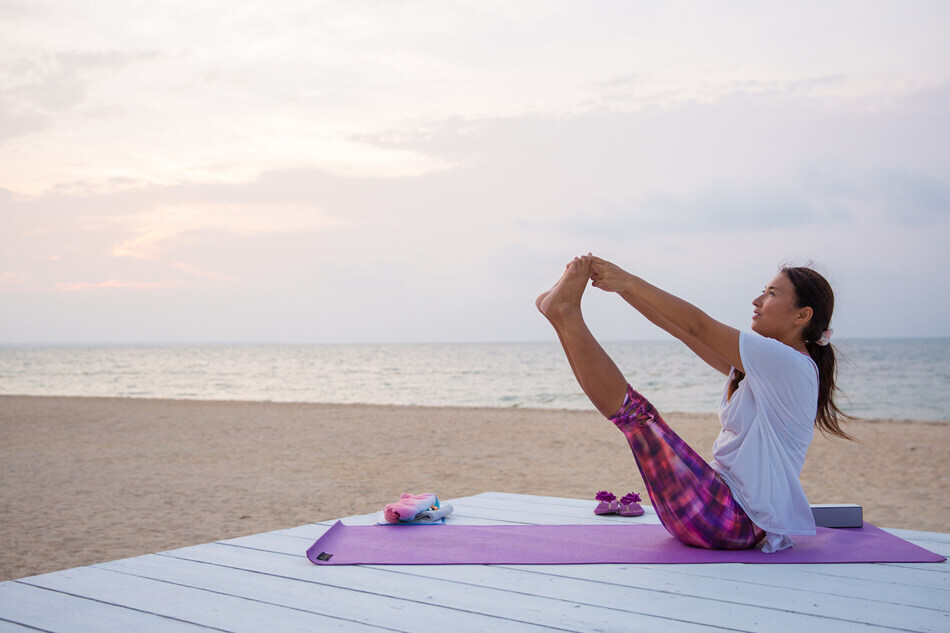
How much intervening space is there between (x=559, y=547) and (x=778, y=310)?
1.14 m

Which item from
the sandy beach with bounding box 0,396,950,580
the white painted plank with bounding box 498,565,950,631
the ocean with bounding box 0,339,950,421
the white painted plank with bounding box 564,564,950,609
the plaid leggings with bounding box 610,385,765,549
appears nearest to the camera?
the white painted plank with bounding box 498,565,950,631

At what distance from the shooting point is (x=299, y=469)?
8828 millimetres

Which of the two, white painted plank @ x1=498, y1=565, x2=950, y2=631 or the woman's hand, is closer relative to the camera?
white painted plank @ x1=498, y1=565, x2=950, y2=631

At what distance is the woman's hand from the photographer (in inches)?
97.0

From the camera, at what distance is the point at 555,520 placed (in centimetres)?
309

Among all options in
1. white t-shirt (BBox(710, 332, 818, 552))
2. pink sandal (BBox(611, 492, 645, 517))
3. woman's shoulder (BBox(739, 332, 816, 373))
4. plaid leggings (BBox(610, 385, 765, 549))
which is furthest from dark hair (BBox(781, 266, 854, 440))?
pink sandal (BBox(611, 492, 645, 517))

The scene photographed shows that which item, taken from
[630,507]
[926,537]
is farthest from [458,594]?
[926,537]

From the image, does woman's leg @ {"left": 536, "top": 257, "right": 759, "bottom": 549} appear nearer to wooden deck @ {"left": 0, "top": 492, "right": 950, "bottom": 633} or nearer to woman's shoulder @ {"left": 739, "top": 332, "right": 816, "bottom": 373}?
wooden deck @ {"left": 0, "top": 492, "right": 950, "bottom": 633}

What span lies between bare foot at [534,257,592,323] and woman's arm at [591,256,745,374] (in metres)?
0.05

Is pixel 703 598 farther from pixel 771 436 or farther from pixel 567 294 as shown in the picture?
pixel 567 294

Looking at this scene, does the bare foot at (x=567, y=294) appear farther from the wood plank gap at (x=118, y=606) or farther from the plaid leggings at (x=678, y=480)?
the wood plank gap at (x=118, y=606)

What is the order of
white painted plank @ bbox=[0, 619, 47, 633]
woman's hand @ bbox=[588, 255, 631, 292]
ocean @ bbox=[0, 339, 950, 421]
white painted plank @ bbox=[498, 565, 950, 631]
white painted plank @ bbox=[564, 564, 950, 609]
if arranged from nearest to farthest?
white painted plank @ bbox=[0, 619, 47, 633] < white painted plank @ bbox=[498, 565, 950, 631] < white painted plank @ bbox=[564, 564, 950, 609] < woman's hand @ bbox=[588, 255, 631, 292] < ocean @ bbox=[0, 339, 950, 421]

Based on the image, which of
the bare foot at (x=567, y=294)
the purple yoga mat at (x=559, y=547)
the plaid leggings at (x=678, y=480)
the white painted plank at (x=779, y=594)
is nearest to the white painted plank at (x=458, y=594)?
the purple yoga mat at (x=559, y=547)

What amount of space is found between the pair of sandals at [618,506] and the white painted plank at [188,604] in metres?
1.69
